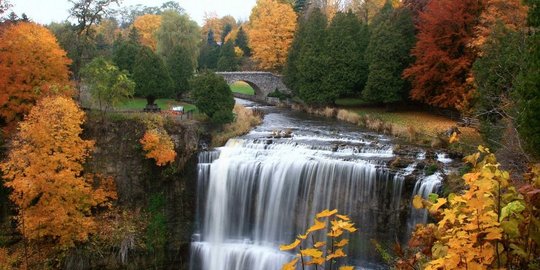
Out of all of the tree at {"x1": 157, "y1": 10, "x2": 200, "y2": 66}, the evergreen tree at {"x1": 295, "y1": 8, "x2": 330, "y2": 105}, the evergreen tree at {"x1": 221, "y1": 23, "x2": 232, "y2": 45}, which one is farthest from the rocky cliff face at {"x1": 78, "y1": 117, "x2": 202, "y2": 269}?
the evergreen tree at {"x1": 221, "y1": 23, "x2": 232, "y2": 45}

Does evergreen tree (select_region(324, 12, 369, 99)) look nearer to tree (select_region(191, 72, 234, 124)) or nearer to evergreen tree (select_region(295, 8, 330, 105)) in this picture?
evergreen tree (select_region(295, 8, 330, 105))

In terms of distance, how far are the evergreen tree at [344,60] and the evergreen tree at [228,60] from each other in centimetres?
2182

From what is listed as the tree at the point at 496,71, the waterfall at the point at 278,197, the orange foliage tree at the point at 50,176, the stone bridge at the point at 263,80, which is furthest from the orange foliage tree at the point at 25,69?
the stone bridge at the point at 263,80

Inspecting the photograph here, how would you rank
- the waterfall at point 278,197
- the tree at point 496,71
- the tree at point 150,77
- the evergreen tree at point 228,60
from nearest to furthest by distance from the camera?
the tree at point 496,71, the waterfall at point 278,197, the tree at point 150,77, the evergreen tree at point 228,60

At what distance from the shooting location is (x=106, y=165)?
2202 cm

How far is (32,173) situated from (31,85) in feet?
19.4

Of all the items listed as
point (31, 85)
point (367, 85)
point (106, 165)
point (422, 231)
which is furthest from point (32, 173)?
point (367, 85)

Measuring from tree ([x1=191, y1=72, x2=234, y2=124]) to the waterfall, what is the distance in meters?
2.39

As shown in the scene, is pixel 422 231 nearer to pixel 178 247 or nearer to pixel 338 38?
pixel 178 247

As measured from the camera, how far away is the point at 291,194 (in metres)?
19.5

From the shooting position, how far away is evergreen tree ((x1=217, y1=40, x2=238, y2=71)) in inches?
2185

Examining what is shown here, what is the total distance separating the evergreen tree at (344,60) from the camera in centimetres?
3466

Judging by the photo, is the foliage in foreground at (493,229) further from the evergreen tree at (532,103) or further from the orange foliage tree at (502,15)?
the orange foliage tree at (502,15)

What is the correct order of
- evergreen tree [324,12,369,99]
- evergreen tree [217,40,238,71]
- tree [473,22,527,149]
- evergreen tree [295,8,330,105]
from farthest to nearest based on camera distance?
evergreen tree [217,40,238,71] < evergreen tree [295,8,330,105] < evergreen tree [324,12,369,99] < tree [473,22,527,149]
